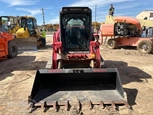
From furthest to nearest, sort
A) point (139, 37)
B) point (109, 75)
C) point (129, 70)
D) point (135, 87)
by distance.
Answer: point (139, 37) → point (129, 70) → point (135, 87) → point (109, 75)

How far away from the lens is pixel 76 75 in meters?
4.82

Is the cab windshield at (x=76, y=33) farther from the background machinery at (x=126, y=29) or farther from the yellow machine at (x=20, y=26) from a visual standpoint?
the yellow machine at (x=20, y=26)

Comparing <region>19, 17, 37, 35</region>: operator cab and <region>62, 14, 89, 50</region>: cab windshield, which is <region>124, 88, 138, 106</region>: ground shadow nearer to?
<region>62, 14, 89, 50</region>: cab windshield

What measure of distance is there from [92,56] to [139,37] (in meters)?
7.83

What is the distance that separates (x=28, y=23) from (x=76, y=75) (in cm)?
1170

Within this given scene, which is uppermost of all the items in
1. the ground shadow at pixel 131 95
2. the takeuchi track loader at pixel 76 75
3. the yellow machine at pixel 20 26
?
the yellow machine at pixel 20 26

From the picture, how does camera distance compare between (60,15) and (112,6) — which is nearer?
(60,15)

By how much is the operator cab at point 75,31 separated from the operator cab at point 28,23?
979 cm

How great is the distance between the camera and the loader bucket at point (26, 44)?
41.4ft

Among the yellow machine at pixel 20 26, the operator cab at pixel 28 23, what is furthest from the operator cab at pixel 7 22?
the operator cab at pixel 28 23

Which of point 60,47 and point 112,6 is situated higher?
point 112,6

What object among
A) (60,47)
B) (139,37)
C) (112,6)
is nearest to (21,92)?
(60,47)

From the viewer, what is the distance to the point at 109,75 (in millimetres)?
4793

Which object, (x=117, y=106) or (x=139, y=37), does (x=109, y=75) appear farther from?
(x=139, y=37)
